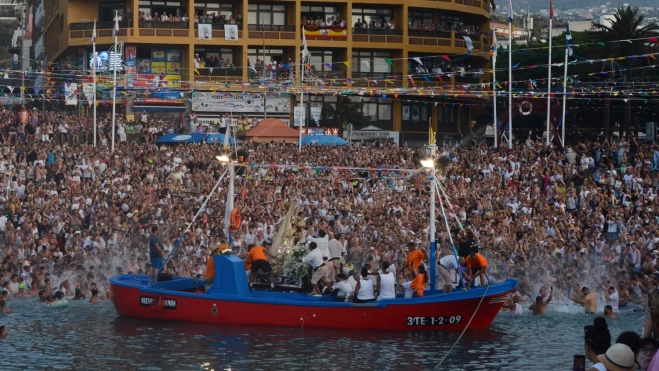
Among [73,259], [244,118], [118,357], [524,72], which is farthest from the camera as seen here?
[524,72]

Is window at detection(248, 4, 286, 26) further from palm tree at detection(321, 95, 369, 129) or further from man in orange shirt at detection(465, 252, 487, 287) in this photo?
man in orange shirt at detection(465, 252, 487, 287)

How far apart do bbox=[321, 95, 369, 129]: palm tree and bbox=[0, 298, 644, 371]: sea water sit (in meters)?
39.2

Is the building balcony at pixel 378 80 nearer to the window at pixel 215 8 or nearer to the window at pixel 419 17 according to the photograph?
the window at pixel 419 17

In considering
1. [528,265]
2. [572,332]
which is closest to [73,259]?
[528,265]

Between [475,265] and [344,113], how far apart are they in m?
41.8

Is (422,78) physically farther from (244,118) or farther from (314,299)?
(314,299)

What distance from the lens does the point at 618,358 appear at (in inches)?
407

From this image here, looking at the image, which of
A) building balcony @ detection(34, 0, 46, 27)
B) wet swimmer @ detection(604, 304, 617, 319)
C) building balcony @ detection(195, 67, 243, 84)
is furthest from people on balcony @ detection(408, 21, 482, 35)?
wet swimmer @ detection(604, 304, 617, 319)

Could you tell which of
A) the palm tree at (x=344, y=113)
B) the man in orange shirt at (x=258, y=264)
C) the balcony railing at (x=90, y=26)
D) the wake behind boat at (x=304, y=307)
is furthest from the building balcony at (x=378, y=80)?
the wake behind boat at (x=304, y=307)

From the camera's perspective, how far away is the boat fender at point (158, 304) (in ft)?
91.5

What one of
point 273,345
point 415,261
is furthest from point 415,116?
point 273,345

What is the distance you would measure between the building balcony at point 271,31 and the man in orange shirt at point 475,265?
141 feet

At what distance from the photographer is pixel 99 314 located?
2988 cm

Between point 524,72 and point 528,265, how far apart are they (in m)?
45.3
